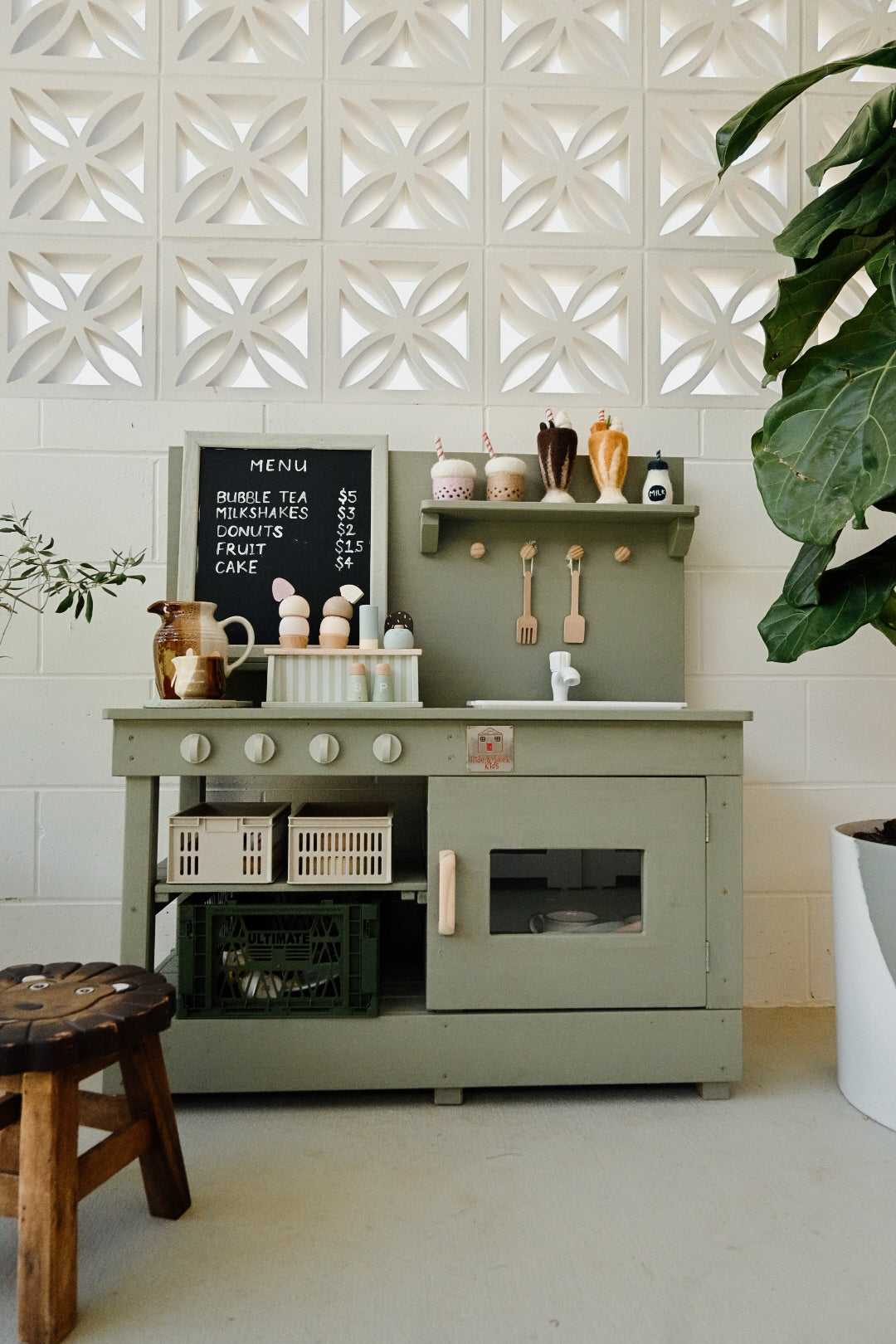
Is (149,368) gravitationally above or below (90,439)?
above

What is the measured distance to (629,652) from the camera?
2387mm

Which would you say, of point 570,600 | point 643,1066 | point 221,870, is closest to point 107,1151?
point 221,870

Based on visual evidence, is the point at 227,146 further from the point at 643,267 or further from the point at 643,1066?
the point at 643,1066

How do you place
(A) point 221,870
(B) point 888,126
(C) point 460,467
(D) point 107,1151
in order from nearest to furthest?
1. (D) point 107,1151
2. (B) point 888,126
3. (A) point 221,870
4. (C) point 460,467

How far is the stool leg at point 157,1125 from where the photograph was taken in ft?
4.70

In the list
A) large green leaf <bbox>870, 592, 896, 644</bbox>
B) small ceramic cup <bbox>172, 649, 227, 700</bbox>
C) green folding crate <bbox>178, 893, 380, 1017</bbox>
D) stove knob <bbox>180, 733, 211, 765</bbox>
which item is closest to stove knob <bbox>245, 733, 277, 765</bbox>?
stove knob <bbox>180, 733, 211, 765</bbox>

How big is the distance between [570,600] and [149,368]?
1.29m

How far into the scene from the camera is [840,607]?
5.77 ft

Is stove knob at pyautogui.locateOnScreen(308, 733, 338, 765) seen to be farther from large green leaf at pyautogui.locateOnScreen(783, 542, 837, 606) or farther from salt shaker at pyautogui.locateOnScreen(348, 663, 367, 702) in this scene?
large green leaf at pyautogui.locateOnScreen(783, 542, 837, 606)

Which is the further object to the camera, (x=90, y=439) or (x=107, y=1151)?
(x=90, y=439)

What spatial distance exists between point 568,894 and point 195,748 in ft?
2.76

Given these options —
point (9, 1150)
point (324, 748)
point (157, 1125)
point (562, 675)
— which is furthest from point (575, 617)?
point (9, 1150)

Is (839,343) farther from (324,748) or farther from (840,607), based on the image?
(324,748)

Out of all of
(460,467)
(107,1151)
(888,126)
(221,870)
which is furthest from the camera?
(460,467)
